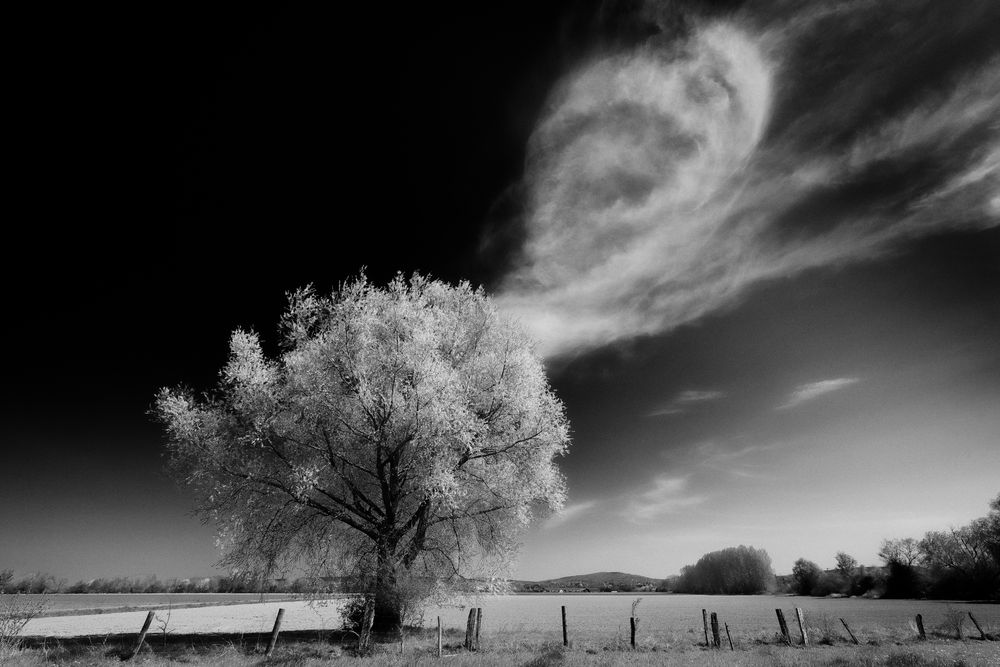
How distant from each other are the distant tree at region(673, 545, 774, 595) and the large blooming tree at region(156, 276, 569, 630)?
139077 mm

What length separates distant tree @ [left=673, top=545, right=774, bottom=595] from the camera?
12607cm

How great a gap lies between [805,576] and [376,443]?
404 ft

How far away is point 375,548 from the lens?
18.2 metres

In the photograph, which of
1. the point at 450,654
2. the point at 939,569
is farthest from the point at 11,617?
the point at 939,569

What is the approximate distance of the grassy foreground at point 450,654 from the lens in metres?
13.7

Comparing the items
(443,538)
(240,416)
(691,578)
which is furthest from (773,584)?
(240,416)

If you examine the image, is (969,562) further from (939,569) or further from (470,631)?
(470,631)

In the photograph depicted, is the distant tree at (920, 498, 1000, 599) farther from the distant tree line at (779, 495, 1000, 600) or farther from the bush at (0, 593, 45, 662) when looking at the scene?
the bush at (0, 593, 45, 662)

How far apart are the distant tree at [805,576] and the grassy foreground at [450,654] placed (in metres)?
104

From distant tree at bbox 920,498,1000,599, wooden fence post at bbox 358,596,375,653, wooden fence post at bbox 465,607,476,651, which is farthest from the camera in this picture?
distant tree at bbox 920,498,1000,599

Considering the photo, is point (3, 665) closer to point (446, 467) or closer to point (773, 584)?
point (446, 467)

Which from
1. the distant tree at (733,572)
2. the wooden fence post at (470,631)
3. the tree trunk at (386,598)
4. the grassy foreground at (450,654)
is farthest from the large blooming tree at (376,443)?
the distant tree at (733,572)

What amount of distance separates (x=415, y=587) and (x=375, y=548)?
7.27 feet

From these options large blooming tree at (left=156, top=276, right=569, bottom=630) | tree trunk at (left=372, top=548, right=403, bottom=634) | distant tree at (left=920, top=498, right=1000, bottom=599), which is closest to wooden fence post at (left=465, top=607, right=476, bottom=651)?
large blooming tree at (left=156, top=276, right=569, bottom=630)
